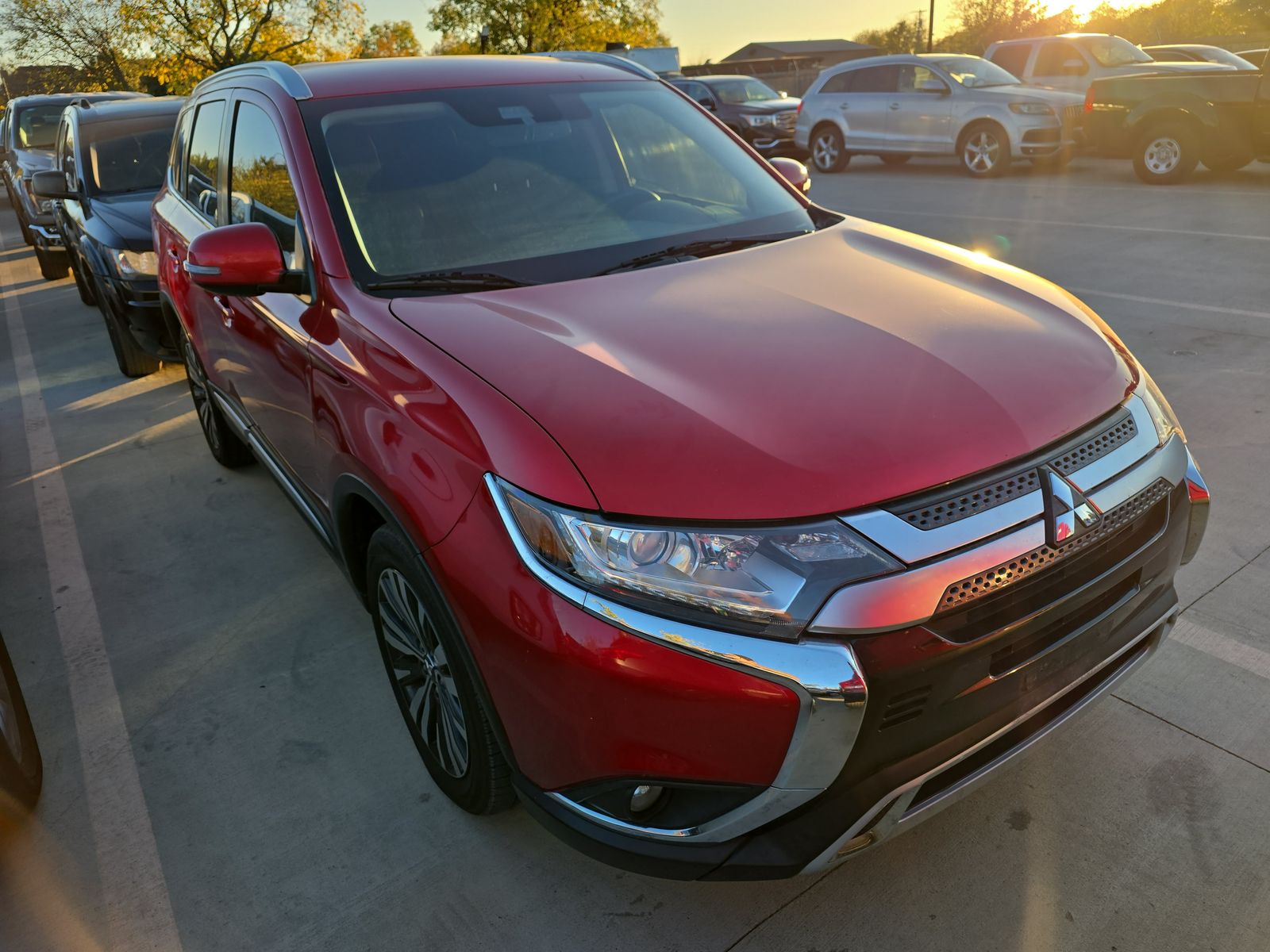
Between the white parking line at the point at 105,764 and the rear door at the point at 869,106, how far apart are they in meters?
13.1

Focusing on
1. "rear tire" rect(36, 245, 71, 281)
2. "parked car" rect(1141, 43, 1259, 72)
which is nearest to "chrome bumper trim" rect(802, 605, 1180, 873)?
"rear tire" rect(36, 245, 71, 281)

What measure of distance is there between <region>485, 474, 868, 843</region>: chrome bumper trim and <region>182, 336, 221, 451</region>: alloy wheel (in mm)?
3538

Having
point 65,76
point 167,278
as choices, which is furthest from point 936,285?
point 65,76

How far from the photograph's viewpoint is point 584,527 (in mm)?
1815

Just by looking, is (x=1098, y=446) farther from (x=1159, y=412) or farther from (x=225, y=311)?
(x=225, y=311)

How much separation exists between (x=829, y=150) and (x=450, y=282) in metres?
14.3

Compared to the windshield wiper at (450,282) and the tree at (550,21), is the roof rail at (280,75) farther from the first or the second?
the tree at (550,21)

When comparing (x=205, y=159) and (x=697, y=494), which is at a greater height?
(x=205, y=159)

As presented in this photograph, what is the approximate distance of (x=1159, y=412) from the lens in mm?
2299

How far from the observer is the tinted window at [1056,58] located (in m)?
14.2

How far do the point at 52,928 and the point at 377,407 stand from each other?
4.88 ft

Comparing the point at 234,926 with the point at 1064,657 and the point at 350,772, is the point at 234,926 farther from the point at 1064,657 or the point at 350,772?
the point at 1064,657


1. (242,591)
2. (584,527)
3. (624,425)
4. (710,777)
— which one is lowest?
(242,591)

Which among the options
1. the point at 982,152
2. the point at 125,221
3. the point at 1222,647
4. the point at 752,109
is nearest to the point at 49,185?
the point at 125,221
